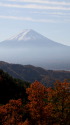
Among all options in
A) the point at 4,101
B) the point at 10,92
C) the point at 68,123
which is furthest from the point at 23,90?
the point at 68,123

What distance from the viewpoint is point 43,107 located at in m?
38.7

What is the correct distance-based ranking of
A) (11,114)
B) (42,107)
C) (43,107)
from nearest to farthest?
1. (11,114)
2. (42,107)
3. (43,107)

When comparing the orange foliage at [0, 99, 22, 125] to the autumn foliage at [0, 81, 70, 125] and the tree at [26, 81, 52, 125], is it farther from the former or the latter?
the tree at [26, 81, 52, 125]

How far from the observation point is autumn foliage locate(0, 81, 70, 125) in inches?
1495

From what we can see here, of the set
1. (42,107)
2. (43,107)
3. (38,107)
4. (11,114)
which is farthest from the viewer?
(43,107)

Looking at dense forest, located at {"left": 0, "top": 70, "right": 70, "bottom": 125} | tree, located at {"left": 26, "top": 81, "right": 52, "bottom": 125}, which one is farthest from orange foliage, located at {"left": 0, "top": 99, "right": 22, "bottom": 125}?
tree, located at {"left": 26, "top": 81, "right": 52, "bottom": 125}

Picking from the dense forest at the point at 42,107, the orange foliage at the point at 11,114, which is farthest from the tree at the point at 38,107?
the orange foliage at the point at 11,114

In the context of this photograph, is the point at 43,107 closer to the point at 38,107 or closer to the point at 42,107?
the point at 42,107

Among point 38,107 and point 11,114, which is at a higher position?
point 38,107

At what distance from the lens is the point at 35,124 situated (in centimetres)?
3931

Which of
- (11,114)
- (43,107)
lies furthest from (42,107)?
(11,114)

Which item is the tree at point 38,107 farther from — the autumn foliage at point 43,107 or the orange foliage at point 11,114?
the orange foliage at point 11,114

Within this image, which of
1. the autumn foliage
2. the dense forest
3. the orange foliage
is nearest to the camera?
the orange foliage

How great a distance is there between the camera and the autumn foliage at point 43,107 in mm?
37969
